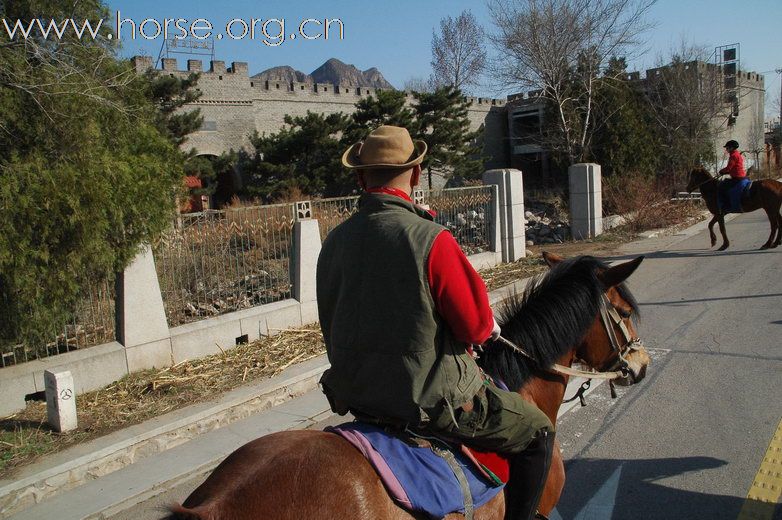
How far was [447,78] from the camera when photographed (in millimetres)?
59469

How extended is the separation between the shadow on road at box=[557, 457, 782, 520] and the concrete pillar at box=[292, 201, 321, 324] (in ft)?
17.0

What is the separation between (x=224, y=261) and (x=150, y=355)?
67.5 inches

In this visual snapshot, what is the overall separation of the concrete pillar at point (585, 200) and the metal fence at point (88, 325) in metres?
13.4

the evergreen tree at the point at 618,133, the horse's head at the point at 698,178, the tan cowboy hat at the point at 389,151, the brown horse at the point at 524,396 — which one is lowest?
the brown horse at the point at 524,396

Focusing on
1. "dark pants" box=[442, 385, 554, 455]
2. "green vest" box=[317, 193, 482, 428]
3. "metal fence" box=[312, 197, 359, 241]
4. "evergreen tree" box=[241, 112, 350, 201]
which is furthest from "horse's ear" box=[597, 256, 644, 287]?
"evergreen tree" box=[241, 112, 350, 201]

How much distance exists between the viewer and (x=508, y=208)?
1345 cm

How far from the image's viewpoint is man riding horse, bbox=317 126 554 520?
2.13 metres

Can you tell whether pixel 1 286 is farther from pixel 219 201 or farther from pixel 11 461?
pixel 219 201

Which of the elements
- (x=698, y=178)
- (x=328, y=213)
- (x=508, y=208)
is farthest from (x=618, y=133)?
(x=328, y=213)

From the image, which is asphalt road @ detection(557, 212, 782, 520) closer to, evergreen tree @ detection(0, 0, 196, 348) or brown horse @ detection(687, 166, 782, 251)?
brown horse @ detection(687, 166, 782, 251)

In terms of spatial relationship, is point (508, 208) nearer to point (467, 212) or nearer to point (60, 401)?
point (467, 212)

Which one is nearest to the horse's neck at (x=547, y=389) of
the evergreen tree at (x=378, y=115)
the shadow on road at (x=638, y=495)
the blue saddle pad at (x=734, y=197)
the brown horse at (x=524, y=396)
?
the brown horse at (x=524, y=396)

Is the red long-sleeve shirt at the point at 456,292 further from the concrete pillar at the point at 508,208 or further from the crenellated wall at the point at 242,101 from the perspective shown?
the crenellated wall at the point at 242,101

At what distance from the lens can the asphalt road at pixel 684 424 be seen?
156 inches
